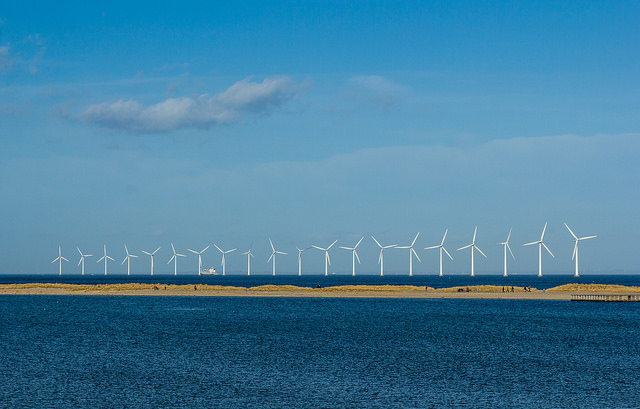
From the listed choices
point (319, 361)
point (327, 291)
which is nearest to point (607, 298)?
point (327, 291)

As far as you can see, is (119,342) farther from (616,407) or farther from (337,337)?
(616,407)

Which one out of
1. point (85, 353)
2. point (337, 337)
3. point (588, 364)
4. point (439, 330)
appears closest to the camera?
point (588, 364)

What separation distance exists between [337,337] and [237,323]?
22017 mm

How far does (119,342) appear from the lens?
73125 mm

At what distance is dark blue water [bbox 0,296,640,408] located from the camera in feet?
145

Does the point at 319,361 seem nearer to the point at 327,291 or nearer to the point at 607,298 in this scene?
the point at 607,298

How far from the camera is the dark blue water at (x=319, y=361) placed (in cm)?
4416

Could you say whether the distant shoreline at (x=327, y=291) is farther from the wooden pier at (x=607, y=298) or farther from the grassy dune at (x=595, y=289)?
the wooden pier at (x=607, y=298)

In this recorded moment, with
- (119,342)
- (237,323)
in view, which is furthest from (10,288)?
(119,342)

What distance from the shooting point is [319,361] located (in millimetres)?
60000

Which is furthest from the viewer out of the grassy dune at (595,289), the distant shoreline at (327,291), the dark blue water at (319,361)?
the grassy dune at (595,289)

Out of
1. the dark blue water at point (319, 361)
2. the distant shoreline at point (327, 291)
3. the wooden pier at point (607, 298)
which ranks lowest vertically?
the distant shoreline at point (327, 291)

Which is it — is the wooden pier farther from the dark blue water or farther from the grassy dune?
the dark blue water

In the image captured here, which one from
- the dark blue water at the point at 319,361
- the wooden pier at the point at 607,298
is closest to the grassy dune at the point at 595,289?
the wooden pier at the point at 607,298
